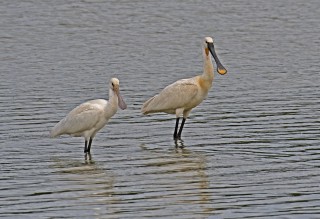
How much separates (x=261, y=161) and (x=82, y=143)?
9.03ft

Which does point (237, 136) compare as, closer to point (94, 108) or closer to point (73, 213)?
point (94, 108)

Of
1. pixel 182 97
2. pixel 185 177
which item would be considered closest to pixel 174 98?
pixel 182 97

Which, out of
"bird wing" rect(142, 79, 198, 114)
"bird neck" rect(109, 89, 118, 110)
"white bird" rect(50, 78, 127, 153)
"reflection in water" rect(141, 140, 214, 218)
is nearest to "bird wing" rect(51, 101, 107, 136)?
"white bird" rect(50, 78, 127, 153)

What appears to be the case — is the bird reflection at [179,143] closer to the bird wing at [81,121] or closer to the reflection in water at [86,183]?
the bird wing at [81,121]

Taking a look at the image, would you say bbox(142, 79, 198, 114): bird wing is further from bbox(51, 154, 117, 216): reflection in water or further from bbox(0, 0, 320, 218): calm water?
bbox(51, 154, 117, 216): reflection in water

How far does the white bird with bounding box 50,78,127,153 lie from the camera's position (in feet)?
44.1

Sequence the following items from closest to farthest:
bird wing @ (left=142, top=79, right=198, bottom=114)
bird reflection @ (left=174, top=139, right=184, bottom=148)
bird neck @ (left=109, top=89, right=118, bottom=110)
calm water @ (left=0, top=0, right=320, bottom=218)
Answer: calm water @ (left=0, top=0, right=320, bottom=218), bird neck @ (left=109, top=89, right=118, bottom=110), bird reflection @ (left=174, top=139, right=184, bottom=148), bird wing @ (left=142, top=79, right=198, bottom=114)

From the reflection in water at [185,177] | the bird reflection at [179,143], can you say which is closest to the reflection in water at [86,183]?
the reflection in water at [185,177]

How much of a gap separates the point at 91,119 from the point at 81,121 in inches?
4.9

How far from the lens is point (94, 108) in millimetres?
13516

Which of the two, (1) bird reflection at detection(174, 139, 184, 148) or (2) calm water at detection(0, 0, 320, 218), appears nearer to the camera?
(2) calm water at detection(0, 0, 320, 218)

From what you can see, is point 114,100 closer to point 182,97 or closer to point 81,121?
point 81,121

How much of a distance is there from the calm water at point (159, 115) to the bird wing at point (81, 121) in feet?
0.81

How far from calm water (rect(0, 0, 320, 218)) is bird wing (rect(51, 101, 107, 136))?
247 millimetres
